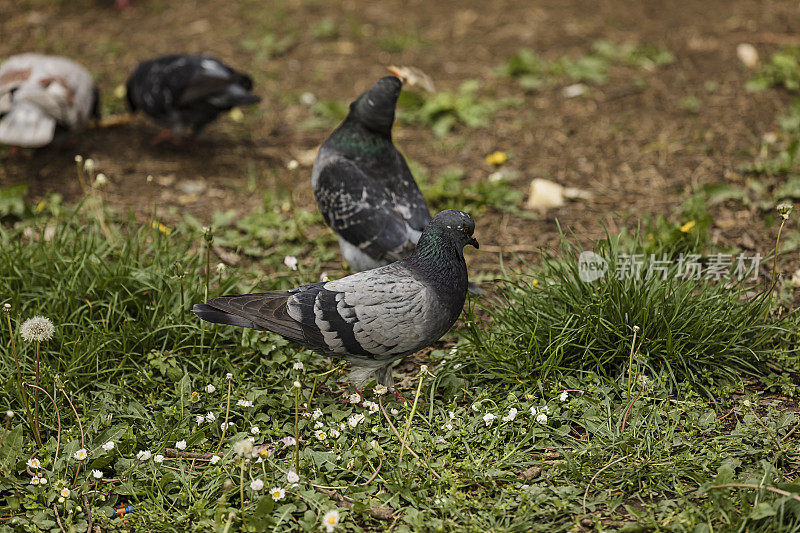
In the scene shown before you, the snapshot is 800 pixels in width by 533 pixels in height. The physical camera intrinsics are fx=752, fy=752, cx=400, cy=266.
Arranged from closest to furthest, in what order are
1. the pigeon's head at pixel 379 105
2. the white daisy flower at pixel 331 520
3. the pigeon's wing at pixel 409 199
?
the white daisy flower at pixel 331 520
the pigeon's wing at pixel 409 199
the pigeon's head at pixel 379 105

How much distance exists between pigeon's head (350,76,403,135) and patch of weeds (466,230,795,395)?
148 centimetres

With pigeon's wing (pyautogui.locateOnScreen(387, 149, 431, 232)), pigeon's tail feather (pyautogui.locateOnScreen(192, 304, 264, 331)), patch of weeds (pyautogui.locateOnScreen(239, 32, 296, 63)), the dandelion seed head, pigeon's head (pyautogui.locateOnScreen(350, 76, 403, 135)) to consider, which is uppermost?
pigeon's head (pyautogui.locateOnScreen(350, 76, 403, 135))

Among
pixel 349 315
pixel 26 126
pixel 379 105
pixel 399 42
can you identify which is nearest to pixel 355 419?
pixel 349 315

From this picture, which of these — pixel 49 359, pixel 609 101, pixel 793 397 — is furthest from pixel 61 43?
pixel 793 397

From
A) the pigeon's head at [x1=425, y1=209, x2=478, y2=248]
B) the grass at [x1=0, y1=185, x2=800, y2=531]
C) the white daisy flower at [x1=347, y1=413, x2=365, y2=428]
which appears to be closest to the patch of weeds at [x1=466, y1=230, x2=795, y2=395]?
the grass at [x1=0, y1=185, x2=800, y2=531]

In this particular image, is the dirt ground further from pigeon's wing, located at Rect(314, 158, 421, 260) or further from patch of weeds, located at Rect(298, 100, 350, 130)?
pigeon's wing, located at Rect(314, 158, 421, 260)

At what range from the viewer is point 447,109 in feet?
21.8

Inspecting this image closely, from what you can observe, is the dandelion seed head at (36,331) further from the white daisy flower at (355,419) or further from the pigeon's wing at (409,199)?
the pigeon's wing at (409,199)

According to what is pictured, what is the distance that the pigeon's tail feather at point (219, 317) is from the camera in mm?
3434

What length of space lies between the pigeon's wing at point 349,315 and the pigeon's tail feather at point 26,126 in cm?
269

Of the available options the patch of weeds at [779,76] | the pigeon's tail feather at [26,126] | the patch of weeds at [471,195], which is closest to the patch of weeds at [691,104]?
the patch of weeds at [779,76]

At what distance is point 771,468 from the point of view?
9.84ft

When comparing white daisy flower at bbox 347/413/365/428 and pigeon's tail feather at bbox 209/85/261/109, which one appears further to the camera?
pigeon's tail feather at bbox 209/85/261/109

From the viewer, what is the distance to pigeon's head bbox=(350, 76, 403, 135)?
4.58 m
